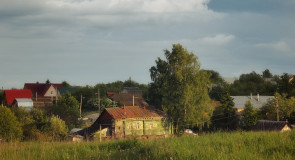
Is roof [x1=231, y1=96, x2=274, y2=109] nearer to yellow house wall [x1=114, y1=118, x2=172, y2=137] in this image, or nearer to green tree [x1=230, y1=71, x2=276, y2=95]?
green tree [x1=230, y1=71, x2=276, y2=95]

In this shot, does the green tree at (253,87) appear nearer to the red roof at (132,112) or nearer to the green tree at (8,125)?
the red roof at (132,112)

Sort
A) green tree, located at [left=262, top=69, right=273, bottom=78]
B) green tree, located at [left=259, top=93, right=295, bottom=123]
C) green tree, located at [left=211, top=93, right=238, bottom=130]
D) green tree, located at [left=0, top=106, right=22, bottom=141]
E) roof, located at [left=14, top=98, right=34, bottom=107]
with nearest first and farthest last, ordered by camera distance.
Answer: green tree, located at [left=0, top=106, right=22, bottom=141], green tree, located at [left=259, top=93, right=295, bottom=123], green tree, located at [left=211, top=93, right=238, bottom=130], roof, located at [left=14, top=98, right=34, bottom=107], green tree, located at [left=262, top=69, right=273, bottom=78]

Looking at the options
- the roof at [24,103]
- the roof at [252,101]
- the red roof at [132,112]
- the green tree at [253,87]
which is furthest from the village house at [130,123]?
the green tree at [253,87]

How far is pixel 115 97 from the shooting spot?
247 feet

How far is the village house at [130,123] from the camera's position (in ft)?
137

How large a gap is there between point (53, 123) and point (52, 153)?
94.8 ft

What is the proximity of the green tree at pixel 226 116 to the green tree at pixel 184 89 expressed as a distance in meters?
4.45

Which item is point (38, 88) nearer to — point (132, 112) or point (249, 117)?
point (132, 112)

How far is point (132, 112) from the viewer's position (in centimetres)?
4394

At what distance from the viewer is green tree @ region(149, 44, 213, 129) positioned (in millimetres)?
46688

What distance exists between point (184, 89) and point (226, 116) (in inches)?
445

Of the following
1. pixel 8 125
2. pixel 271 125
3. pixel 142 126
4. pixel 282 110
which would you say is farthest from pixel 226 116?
pixel 8 125

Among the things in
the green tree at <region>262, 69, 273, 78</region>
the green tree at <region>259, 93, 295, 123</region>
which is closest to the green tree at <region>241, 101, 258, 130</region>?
the green tree at <region>259, 93, 295, 123</region>

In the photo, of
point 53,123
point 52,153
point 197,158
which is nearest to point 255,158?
point 197,158
